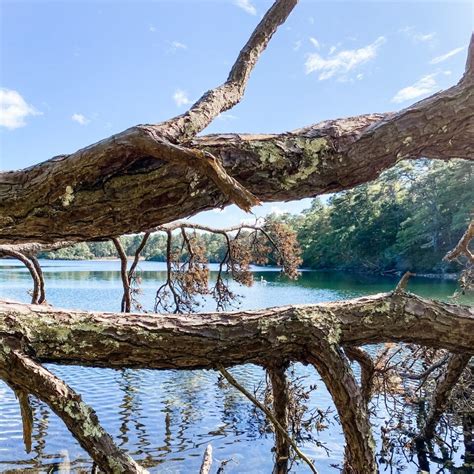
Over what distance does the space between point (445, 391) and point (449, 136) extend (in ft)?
8.89

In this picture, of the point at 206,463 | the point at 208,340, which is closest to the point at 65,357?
the point at 208,340

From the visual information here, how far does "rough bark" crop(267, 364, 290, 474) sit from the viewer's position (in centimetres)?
226

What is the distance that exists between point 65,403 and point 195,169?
1.00 metres

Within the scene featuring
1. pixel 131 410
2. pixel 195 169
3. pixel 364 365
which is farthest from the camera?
pixel 131 410

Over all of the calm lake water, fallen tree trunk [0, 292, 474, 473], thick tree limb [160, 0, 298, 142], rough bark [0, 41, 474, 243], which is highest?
thick tree limb [160, 0, 298, 142]

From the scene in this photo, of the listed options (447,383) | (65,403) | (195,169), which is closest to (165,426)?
(447,383)

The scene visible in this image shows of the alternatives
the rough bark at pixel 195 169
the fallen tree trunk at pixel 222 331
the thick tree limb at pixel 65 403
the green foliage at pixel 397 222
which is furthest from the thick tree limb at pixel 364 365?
the green foliage at pixel 397 222

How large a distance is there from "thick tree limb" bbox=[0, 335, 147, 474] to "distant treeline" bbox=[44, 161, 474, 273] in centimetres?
2898

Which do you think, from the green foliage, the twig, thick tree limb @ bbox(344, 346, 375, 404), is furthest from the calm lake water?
the green foliage

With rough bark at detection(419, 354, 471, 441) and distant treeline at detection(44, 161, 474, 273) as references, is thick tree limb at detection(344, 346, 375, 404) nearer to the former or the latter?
rough bark at detection(419, 354, 471, 441)

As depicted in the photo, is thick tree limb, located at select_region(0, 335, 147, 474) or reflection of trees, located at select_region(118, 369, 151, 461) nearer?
thick tree limb, located at select_region(0, 335, 147, 474)

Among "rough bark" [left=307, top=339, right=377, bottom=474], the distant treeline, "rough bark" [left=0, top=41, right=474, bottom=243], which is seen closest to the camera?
"rough bark" [left=0, top=41, right=474, bottom=243]

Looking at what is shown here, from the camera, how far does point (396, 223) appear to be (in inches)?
1770

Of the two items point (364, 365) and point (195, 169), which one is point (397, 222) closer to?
point (364, 365)
